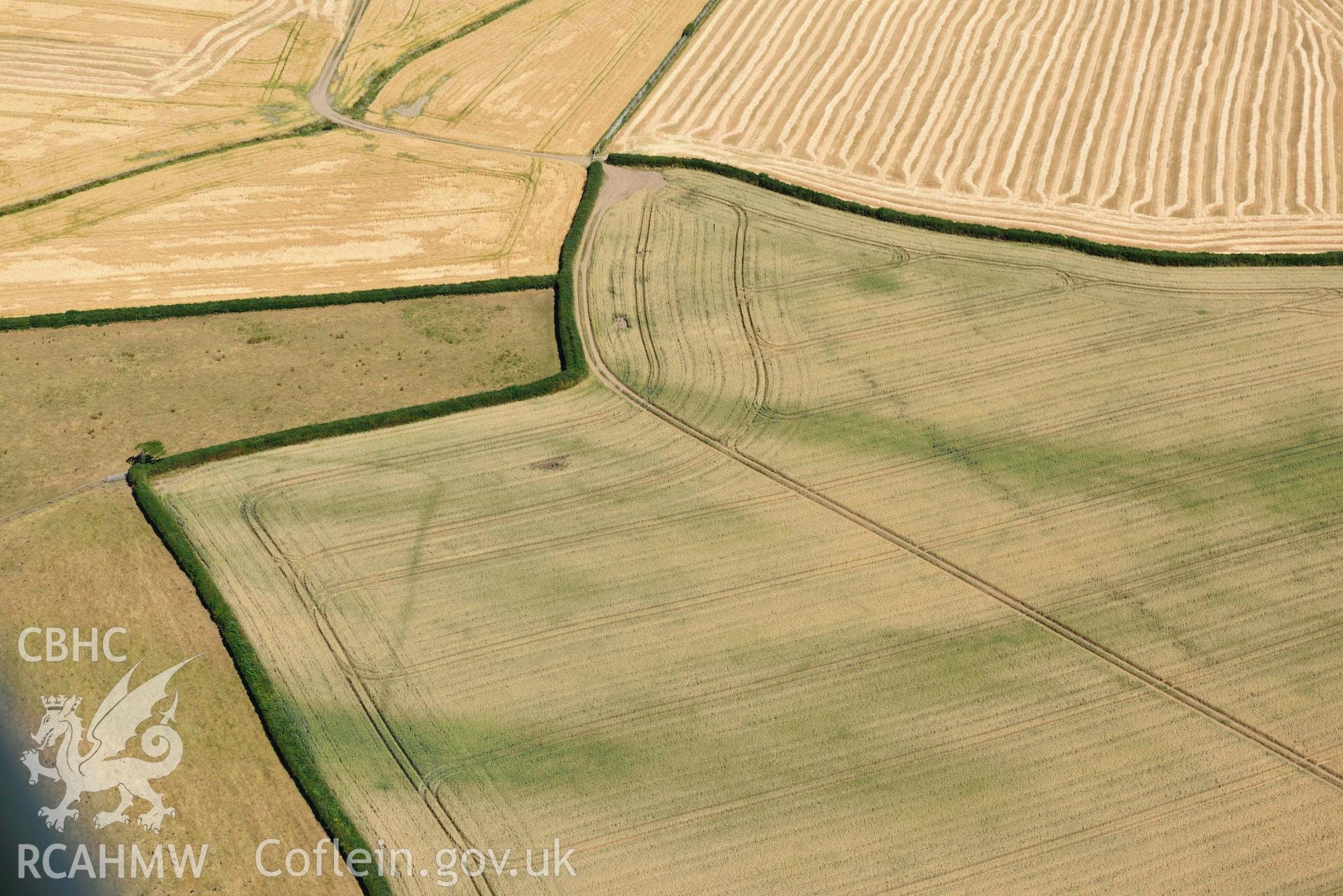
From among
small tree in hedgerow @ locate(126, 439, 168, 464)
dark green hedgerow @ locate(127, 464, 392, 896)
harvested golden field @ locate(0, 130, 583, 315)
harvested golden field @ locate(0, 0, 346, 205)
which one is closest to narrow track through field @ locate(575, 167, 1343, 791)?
harvested golden field @ locate(0, 130, 583, 315)

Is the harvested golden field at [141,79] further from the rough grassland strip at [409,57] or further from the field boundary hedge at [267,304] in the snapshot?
the field boundary hedge at [267,304]

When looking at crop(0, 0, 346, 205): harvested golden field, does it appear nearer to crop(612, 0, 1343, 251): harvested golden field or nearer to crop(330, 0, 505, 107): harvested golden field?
crop(330, 0, 505, 107): harvested golden field

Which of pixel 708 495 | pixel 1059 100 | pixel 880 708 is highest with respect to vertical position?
pixel 1059 100

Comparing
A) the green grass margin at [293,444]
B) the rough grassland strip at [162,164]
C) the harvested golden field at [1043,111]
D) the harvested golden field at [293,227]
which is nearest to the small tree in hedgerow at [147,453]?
the green grass margin at [293,444]

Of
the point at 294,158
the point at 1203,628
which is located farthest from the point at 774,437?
the point at 294,158

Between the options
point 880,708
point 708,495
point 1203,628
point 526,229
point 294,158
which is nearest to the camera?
point 880,708

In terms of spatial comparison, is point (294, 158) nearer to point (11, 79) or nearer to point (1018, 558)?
point (11, 79)

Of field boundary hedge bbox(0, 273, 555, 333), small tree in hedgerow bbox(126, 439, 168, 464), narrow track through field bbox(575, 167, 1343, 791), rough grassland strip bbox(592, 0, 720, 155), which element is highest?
rough grassland strip bbox(592, 0, 720, 155)
